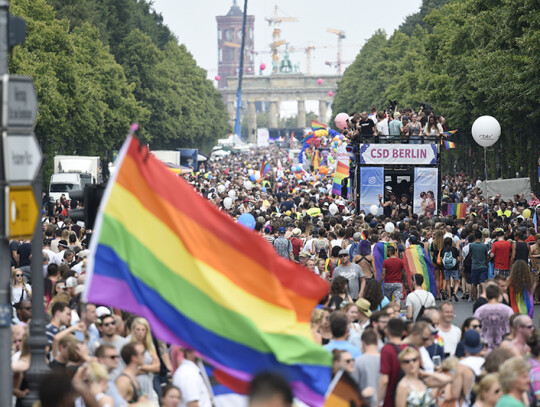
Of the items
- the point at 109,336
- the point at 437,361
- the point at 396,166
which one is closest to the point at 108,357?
the point at 109,336

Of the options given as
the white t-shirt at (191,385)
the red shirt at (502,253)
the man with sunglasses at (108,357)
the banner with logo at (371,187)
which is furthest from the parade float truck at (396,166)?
the man with sunglasses at (108,357)

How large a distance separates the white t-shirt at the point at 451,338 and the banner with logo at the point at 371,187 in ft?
66.7

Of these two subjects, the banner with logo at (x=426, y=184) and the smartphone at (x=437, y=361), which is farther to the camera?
the banner with logo at (x=426, y=184)

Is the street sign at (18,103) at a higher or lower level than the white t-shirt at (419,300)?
higher

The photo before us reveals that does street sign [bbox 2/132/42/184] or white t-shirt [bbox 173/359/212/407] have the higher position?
street sign [bbox 2/132/42/184]

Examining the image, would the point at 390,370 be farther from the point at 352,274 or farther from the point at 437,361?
the point at 352,274

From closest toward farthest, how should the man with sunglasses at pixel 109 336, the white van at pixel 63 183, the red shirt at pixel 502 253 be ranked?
1. the man with sunglasses at pixel 109 336
2. the red shirt at pixel 502 253
3. the white van at pixel 63 183

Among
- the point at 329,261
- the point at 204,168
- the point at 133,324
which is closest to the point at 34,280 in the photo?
the point at 133,324

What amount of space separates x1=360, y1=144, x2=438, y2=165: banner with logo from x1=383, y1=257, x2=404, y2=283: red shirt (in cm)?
1418

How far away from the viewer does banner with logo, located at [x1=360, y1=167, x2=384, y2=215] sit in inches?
1277

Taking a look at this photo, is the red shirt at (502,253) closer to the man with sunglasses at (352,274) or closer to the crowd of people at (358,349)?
the crowd of people at (358,349)

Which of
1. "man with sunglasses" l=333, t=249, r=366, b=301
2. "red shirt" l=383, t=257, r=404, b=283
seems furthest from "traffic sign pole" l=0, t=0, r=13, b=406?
"red shirt" l=383, t=257, r=404, b=283

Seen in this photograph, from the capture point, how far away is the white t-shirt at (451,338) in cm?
1193

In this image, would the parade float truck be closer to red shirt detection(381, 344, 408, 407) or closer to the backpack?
the backpack
